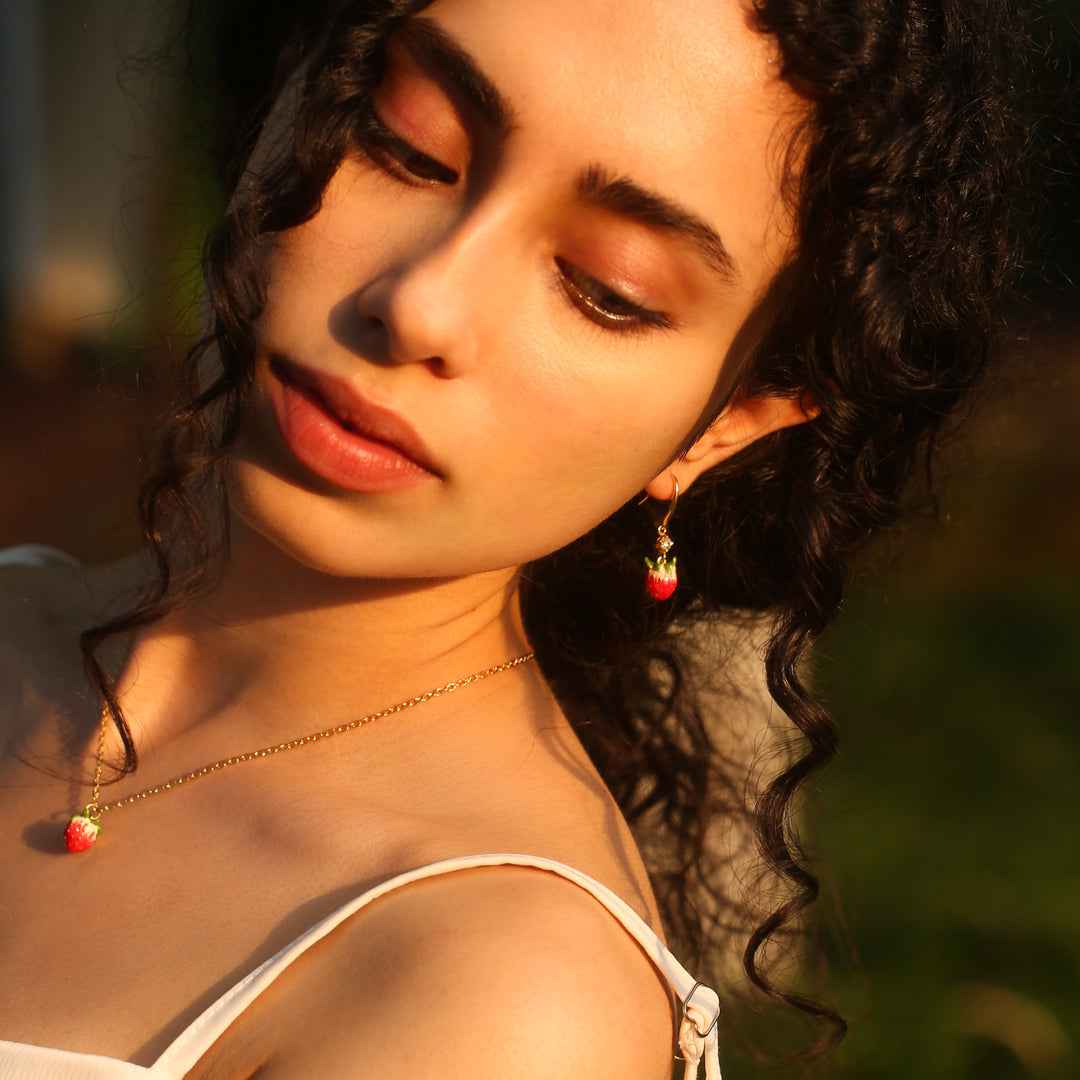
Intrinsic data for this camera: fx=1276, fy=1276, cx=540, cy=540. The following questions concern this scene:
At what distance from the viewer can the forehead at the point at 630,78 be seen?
63.6 inches

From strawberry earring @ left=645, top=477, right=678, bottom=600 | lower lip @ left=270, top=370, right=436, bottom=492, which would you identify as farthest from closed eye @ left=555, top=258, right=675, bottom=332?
strawberry earring @ left=645, top=477, right=678, bottom=600

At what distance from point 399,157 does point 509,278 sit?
238 mm

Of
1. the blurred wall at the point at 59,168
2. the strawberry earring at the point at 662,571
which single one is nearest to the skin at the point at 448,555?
the strawberry earring at the point at 662,571

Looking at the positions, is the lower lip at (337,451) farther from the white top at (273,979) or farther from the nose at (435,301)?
the white top at (273,979)

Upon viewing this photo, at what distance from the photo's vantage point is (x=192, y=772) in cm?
206

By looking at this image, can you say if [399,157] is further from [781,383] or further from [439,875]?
[439,875]

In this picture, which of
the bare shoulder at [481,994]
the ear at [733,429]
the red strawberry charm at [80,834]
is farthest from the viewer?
the ear at [733,429]

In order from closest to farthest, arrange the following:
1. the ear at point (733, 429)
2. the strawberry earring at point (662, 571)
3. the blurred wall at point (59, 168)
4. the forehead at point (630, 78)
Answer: the forehead at point (630, 78)
the ear at point (733, 429)
the strawberry earring at point (662, 571)
the blurred wall at point (59, 168)

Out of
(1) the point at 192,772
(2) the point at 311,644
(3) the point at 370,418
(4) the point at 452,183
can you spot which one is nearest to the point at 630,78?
(4) the point at 452,183

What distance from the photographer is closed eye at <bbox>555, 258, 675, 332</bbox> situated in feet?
5.66

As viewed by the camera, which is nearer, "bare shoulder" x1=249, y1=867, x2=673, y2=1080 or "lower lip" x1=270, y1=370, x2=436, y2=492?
"bare shoulder" x1=249, y1=867, x2=673, y2=1080

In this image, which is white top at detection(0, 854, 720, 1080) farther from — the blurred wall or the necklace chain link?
the blurred wall

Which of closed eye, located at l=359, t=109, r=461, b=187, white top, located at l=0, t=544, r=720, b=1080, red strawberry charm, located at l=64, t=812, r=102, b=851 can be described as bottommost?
red strawberry charm, located at l=64, t=812, r=102, b=851

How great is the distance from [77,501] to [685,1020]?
602 cm
